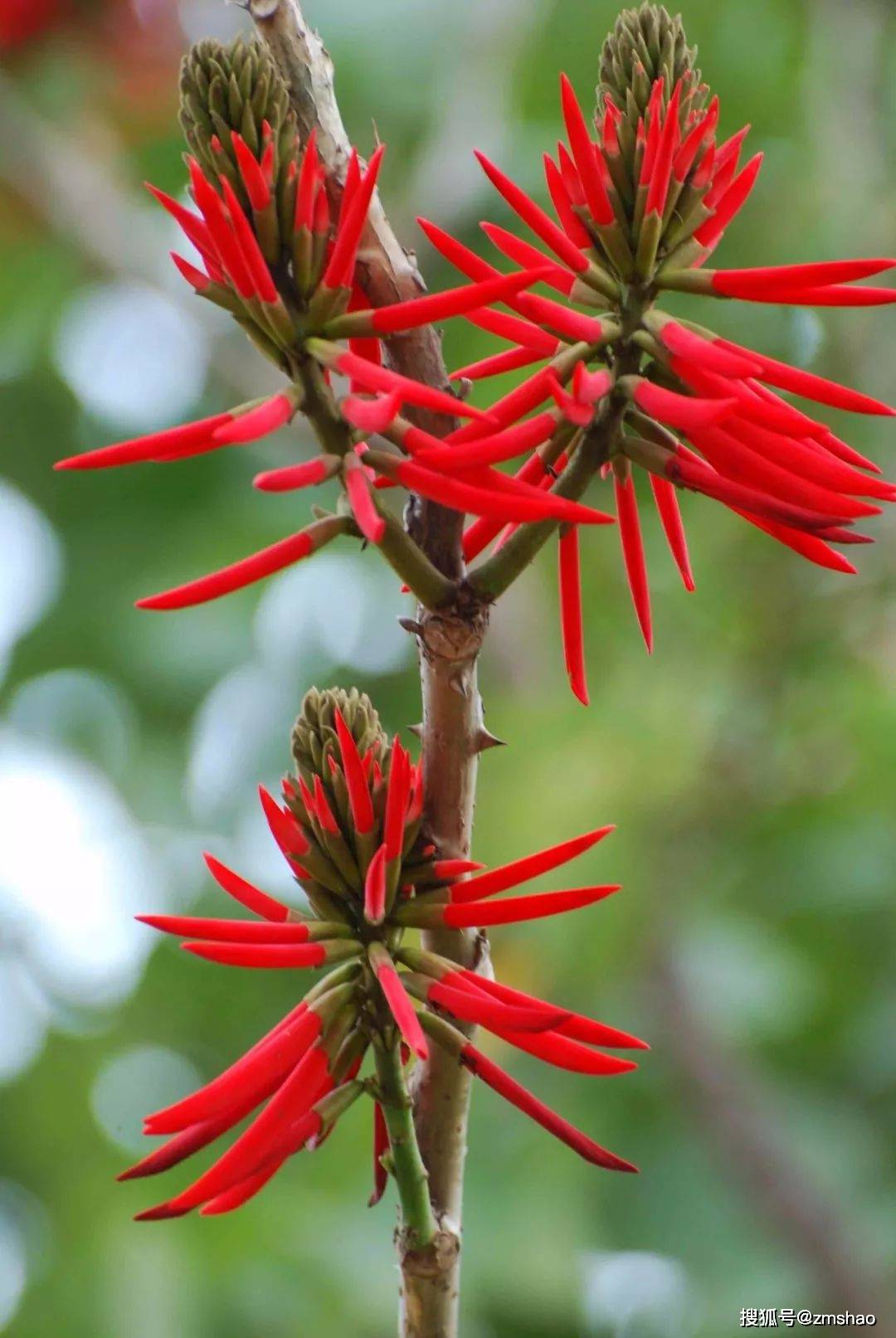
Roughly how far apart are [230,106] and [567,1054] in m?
0.34

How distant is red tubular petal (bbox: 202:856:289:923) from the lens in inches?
21.7

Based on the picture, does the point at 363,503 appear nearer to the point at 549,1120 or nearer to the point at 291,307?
the point at 291,307

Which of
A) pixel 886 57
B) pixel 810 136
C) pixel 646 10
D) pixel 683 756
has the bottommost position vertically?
pixel 683 756

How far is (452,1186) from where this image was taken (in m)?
0.60

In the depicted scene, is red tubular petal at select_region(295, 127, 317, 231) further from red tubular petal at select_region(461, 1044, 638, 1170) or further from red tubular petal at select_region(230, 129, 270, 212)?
red tubular petal at select_region(461, 1044, 638, 1170)

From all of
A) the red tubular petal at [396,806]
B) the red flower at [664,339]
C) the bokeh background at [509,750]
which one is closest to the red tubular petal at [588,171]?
the red flower at [664,339]

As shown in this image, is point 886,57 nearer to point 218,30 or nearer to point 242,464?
point 218,30

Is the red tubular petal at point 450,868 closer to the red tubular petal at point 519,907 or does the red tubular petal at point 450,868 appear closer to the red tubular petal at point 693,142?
the red tubular petal at point 519,907

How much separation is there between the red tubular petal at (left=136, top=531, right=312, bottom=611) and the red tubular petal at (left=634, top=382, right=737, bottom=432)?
0.41 feet

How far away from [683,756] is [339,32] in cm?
185

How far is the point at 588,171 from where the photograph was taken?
55 centimetres

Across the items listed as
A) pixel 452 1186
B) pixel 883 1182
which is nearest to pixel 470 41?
pixel 883 1182

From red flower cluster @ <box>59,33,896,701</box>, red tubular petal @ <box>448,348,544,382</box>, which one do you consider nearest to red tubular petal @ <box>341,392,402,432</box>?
red flower cluster @ <box>59,33,896,701</box>

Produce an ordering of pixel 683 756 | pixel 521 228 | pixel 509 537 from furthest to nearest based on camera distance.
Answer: pixel 521 228, pixel 683 756, pixel 509 537
